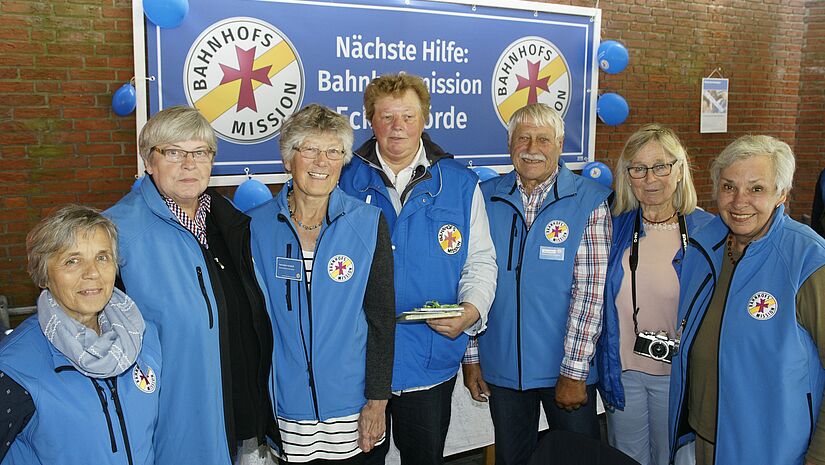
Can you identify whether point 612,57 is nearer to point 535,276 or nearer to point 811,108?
point 535,276

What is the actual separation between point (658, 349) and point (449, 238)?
81 centimetres

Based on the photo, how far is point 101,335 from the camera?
1604 mm

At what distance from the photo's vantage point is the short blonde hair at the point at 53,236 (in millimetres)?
1549

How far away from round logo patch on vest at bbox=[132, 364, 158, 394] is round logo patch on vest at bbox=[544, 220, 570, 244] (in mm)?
1367

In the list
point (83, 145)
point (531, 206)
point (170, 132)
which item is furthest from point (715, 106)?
point (170, 132)

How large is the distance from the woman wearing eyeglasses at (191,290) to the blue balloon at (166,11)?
2120 mm

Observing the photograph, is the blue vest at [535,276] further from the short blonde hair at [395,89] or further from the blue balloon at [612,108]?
the blue balloon at [612,108]

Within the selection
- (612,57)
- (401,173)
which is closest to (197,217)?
(401,173)

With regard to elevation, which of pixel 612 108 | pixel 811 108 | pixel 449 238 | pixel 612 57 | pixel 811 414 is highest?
pixel 612 57

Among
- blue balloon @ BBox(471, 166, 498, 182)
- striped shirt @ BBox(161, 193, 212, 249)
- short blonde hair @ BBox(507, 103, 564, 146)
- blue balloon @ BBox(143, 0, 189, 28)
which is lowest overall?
striped shirt @ BBox(161, 193, 212, 249)

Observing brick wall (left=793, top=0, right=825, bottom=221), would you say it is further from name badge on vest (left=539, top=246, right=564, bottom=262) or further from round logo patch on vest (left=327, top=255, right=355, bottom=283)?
round logo patch on vest (left=327, top=255, right=355, bottom=283)

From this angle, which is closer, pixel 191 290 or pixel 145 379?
pixel 145 379

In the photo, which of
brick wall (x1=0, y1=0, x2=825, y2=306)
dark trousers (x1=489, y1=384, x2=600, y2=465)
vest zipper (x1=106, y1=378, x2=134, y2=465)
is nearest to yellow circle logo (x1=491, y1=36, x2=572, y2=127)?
brick wall (x1=0, y1=0, x2=825, y2=306)

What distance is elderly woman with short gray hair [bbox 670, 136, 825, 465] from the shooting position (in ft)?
5.80
